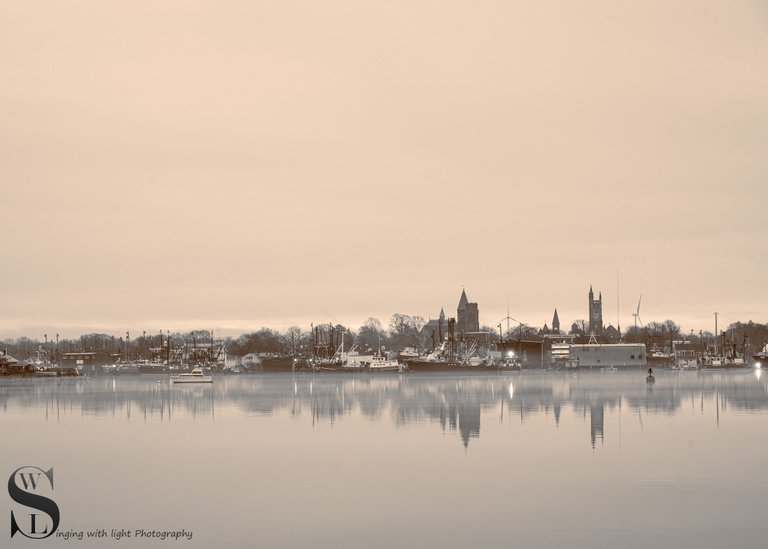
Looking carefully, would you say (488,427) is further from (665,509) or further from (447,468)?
(665,509)

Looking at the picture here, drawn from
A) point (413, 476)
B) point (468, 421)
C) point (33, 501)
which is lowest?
point (33, 501)

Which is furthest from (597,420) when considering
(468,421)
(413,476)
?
(413,476)

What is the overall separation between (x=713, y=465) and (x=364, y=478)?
47.1 ft

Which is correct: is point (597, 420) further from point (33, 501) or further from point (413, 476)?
point (33, 501)

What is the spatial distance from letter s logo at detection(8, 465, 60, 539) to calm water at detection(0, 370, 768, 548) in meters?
0.47

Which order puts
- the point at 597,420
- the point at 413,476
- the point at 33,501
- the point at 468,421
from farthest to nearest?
the point at 468,421 → the point at 597,420 → the point at 413,476 → the point at 33,501

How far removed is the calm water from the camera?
1181 inches

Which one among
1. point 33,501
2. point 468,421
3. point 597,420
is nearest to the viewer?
point 33,501

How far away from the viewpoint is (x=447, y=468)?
43406 millimetres

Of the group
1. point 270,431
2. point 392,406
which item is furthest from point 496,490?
point 392,406

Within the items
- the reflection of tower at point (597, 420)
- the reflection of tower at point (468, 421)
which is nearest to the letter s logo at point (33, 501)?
the reflection of tower at point (468, 421)

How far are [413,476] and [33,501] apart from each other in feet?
46.0

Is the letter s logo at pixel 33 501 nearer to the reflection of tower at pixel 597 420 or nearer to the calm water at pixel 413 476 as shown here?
the calm water at pixel 413 476

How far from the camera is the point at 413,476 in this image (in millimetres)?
41344
